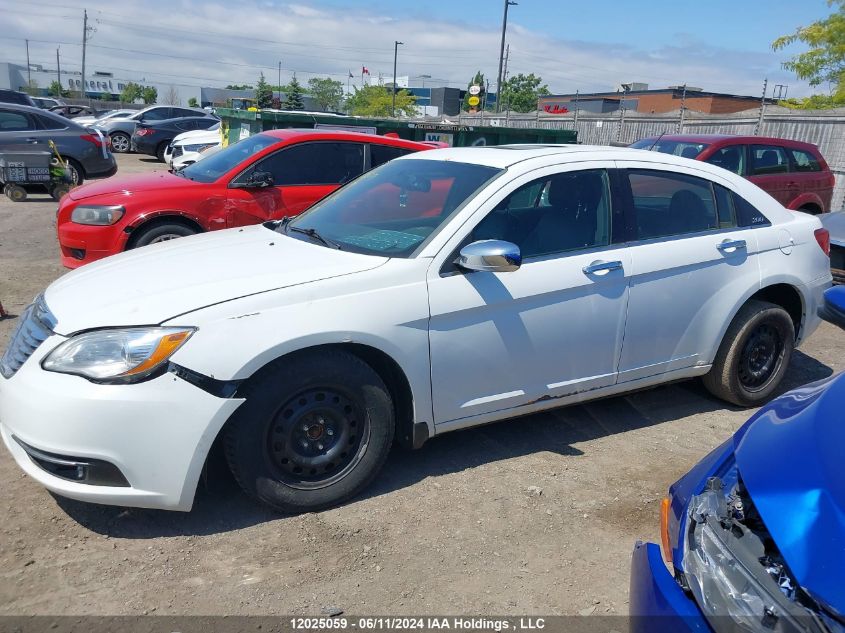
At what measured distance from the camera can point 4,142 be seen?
44.1ft

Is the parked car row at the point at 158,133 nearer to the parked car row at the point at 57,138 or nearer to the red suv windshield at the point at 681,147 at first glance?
the parked car row at the point at 57,138

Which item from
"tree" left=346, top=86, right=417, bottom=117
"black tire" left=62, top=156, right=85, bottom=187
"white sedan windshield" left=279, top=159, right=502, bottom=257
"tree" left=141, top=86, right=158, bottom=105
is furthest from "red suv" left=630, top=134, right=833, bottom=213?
"tree" left=141, top=86, right=158, bottom=105

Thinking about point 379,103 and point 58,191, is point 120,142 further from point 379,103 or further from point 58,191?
point 379,103

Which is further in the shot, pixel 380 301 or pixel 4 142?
pixel 4 142

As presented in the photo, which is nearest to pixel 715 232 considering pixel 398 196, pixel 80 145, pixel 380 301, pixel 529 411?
pixel 529 411

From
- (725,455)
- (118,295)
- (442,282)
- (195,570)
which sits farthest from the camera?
(442,282)

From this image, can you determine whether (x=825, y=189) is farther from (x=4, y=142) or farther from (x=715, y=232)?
(x=4, y=142)

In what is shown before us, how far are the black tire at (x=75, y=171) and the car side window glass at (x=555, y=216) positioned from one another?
475 inches

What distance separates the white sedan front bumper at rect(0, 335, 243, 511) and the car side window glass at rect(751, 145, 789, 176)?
31.4ft

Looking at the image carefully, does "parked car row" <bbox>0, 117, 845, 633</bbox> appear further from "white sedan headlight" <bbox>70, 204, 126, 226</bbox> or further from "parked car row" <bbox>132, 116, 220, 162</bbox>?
"parked car row" <bbox>132, 116, 220, 162</bbox>

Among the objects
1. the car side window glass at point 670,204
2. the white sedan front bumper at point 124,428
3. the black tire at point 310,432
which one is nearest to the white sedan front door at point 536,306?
the car side window glass at point 670,204

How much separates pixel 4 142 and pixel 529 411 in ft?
43.3

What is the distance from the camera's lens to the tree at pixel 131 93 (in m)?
90.9

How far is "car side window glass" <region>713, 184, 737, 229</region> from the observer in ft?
15.1
